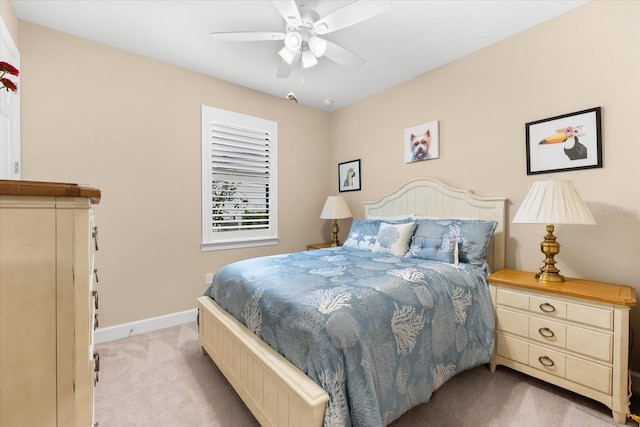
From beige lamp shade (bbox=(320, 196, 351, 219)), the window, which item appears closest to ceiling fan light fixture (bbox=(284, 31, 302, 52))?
the window

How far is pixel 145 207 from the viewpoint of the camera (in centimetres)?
278

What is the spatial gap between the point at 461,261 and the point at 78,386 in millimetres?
2299

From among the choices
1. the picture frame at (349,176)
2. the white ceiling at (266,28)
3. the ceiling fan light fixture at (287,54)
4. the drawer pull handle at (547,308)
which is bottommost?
the drawer pull handle at (547,308)

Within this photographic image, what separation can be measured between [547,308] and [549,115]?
1.47 meters

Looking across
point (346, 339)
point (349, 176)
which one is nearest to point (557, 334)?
point (346, 339)

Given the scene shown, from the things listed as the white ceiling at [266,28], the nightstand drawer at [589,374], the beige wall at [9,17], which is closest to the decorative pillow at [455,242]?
the nightstand drawer at [589,374]

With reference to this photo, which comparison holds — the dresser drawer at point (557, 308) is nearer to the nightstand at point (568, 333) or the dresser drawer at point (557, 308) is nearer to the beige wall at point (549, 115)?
the nightstand at point (568, 333)

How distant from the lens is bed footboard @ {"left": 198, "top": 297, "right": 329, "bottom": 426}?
1.19 m

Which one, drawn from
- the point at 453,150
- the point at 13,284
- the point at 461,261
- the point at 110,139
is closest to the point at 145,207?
the point at 110,139

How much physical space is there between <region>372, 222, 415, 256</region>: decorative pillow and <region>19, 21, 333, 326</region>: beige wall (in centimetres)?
167

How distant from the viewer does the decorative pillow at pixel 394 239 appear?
2543 millimetres

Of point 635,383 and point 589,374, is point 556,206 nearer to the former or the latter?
point 589,374

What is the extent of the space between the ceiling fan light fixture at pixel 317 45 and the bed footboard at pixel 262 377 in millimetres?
1949

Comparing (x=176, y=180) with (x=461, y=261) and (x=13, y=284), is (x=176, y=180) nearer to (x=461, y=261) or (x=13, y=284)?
(x=13, y=284)
